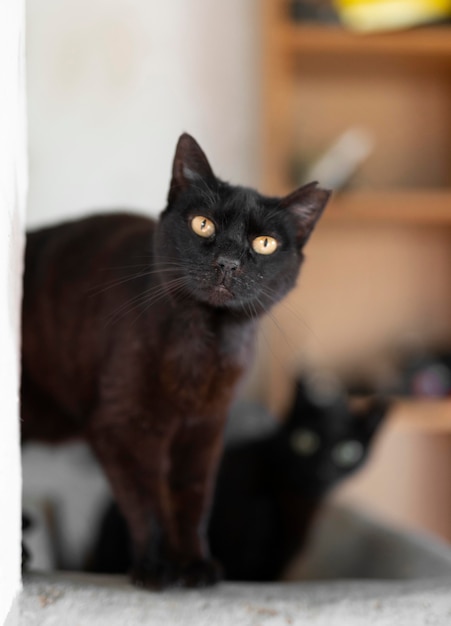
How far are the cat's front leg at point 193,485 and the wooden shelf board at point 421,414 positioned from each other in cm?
111

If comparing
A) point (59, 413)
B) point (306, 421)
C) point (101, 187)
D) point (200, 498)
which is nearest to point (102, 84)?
point (101, 187)

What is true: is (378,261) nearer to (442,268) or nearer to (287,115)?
(442,268)


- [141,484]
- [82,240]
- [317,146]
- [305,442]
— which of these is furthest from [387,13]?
[141,484]

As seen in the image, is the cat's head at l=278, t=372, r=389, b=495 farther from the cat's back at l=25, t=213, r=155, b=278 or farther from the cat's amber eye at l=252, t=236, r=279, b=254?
the cat's amber eye at l=252, t=236, r=279, b=254

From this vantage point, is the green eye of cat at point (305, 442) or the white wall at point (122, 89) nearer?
the green eye of cat at point (305, 442)

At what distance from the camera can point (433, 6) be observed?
175 centimetres

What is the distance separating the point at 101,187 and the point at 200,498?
1.13 meters

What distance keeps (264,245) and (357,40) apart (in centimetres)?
124

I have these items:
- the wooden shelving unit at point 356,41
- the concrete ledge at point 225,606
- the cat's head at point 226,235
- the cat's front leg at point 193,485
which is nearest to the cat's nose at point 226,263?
the cat's head at point 226,235

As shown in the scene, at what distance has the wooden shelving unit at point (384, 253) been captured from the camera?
6.20ft

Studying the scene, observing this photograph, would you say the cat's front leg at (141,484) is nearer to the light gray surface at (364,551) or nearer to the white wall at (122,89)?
the light gray surface at (364,551)

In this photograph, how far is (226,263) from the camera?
2.18ft

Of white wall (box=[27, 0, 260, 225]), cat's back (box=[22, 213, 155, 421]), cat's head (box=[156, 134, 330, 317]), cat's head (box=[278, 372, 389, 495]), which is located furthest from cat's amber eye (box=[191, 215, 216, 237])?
white wall (box=[27, 0, 260, 225])

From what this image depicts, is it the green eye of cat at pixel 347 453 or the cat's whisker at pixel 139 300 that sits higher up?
the cat's whisker at pixel 139 300
